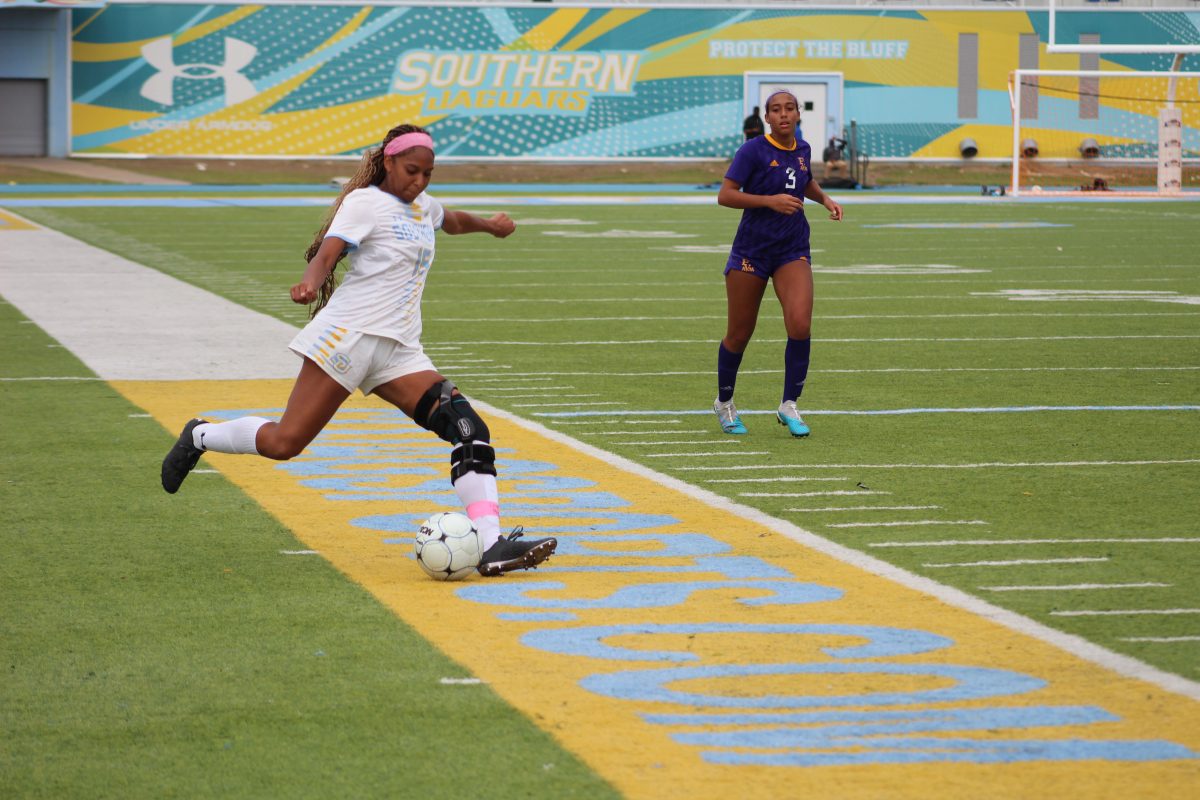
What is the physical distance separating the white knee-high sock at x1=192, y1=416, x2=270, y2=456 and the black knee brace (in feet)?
2.37

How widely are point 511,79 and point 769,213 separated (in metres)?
44.6

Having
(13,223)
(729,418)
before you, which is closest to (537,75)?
(13,223)

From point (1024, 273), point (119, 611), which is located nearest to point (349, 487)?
point (119, 611)

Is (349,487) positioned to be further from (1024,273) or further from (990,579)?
(1024,273)

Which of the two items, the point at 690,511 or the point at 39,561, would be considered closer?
the point at 39,561

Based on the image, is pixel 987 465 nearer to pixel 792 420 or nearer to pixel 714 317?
pixel 792 420

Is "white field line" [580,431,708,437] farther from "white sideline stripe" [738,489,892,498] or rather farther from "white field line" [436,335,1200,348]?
"white field line" [436,335,1200,348]

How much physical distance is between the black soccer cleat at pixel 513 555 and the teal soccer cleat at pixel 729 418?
3715 mm

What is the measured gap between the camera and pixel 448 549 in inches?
275

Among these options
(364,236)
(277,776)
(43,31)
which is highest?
(43,31)

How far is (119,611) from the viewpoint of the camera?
6.50m

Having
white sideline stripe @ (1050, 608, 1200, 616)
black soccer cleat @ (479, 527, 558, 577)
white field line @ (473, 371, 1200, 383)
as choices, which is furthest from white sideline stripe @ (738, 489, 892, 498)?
white field line @ (473, 371, 1200, 383)

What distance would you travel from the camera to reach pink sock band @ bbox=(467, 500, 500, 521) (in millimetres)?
7195

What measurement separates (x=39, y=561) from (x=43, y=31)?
157 feet
